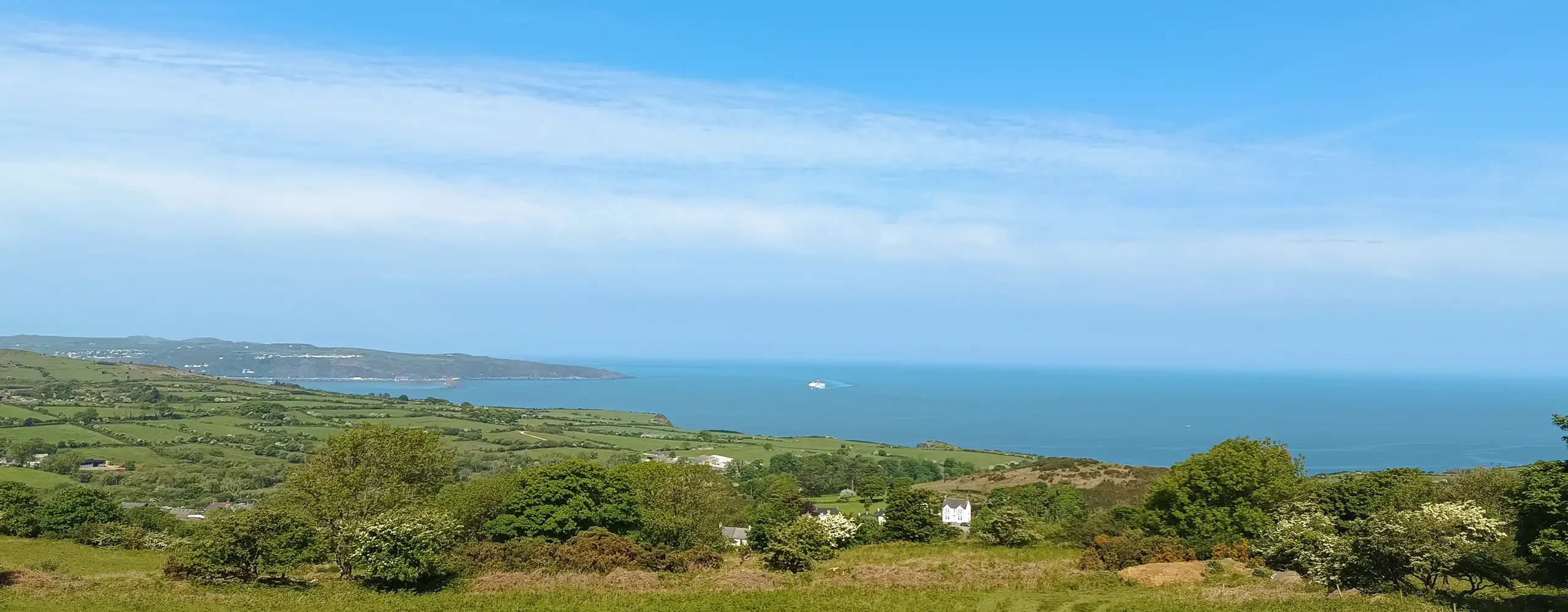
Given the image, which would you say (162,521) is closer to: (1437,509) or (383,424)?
(383,424)

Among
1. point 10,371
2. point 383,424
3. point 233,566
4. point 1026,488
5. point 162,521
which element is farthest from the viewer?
point 10,371

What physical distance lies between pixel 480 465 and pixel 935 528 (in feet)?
213

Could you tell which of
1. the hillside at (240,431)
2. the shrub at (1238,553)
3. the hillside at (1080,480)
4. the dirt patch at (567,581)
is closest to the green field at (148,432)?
→ the hillside at (240,431)

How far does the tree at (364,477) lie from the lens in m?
32.8

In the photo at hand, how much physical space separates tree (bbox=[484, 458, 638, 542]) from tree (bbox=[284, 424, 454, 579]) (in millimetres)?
3919

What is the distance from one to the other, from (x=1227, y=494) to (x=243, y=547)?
36.2 meters

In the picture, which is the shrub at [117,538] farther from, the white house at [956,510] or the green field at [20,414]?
the green field at [20,414]

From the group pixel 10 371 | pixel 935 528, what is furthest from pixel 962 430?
pixel 10 371

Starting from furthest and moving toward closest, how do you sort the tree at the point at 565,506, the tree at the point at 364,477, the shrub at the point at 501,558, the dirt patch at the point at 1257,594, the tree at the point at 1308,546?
1. the tree at the point at 565,506
2. the tree at the point at 364,477
3. the shrub at the point at 501,558
4. the tree at the point at 1308,546
5. the dirt patch at the point at 1257,594

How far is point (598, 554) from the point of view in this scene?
2933 cm

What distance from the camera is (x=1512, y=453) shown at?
134125 mm

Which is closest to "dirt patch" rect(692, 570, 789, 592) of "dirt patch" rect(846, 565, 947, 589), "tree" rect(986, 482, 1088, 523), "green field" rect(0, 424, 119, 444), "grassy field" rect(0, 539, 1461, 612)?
"grassy field" rect(0, 539, 1461, 612)

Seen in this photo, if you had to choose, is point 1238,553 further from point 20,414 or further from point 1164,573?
point 20,414

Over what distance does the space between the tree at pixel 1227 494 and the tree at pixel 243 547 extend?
3190cm
